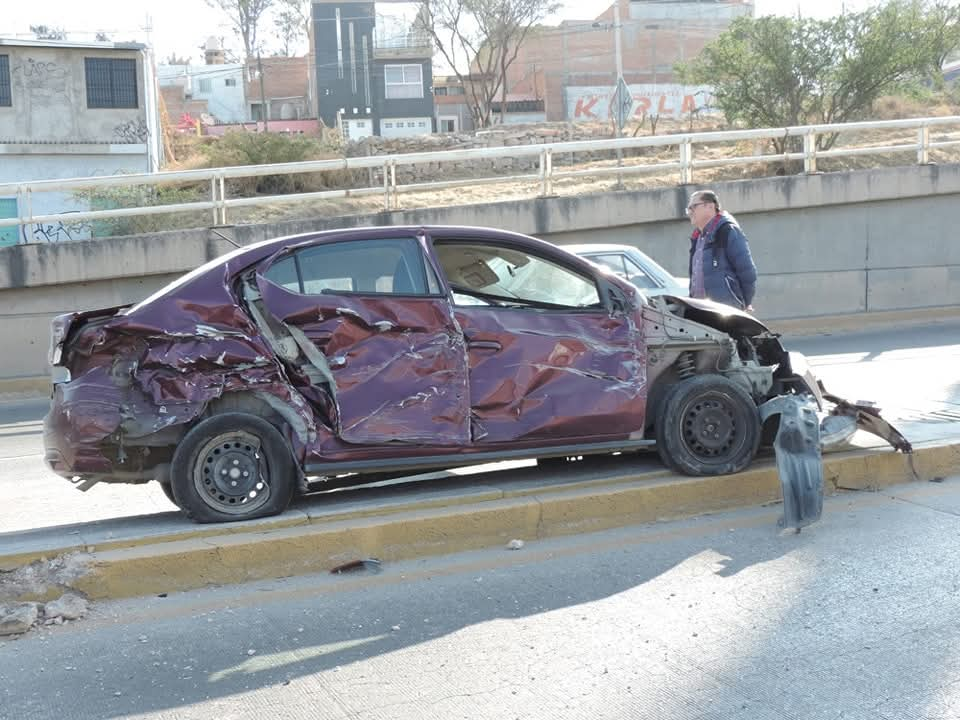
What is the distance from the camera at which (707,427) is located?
6688mm

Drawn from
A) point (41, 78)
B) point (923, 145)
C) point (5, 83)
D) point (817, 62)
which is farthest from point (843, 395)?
point (5, 83)

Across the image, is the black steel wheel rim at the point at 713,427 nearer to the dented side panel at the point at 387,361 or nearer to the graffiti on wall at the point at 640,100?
the dented side panel at the point at 387,361

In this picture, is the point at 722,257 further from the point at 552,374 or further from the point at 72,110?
the point at 72,110

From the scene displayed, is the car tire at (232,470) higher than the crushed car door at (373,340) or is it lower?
lower

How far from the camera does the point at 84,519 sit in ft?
24.2

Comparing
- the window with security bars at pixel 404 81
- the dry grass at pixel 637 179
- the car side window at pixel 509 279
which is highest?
the window with security bars at pixel 404 81

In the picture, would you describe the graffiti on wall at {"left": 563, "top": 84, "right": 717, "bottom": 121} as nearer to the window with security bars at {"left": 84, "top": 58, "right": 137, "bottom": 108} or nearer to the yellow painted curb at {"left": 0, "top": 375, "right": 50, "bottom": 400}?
the window with security bars at {"left": 84, "top": 58, "right": 137, "bottom": 108}

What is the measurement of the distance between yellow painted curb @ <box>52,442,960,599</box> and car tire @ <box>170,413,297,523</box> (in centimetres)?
29

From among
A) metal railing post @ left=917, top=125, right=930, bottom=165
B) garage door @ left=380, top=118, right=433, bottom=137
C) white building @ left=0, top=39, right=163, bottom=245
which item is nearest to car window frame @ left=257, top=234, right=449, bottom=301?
metal railing post @ left=917, top=125, right=930, bottom=165

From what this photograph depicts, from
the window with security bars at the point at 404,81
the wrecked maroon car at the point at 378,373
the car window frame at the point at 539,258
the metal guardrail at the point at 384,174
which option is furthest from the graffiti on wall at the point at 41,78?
the window with security bars at the point at 404,81

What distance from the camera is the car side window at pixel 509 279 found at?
652 cm

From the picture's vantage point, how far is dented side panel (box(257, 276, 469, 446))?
20.1ft

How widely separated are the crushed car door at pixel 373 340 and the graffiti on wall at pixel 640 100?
50.2 m

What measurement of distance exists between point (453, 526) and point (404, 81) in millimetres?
53541
